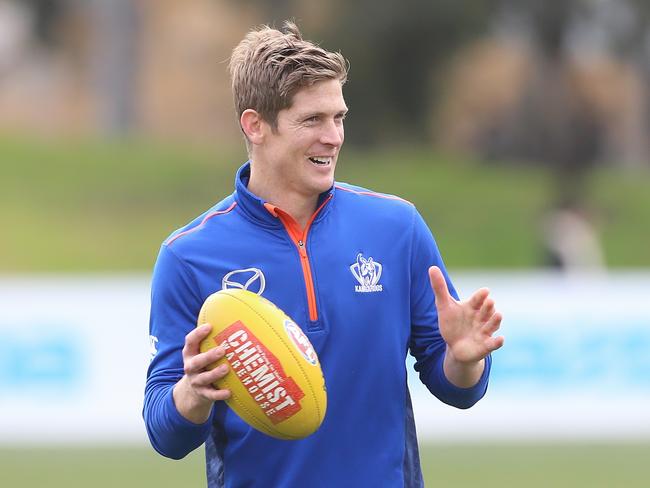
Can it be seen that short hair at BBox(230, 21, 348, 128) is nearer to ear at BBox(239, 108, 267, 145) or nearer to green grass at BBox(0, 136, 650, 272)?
ear at BBox(239, 108, 267, 145)

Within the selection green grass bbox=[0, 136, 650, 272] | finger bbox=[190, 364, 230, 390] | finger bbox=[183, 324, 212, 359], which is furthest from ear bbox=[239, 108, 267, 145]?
green grass bbox=[0, 136, 650, 272]

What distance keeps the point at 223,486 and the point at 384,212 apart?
1.03 m

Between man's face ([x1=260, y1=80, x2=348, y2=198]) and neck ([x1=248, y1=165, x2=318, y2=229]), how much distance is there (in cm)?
4

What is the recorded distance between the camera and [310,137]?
420cm

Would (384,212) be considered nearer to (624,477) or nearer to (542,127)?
(624,477)

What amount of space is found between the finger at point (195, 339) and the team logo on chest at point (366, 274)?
54cm

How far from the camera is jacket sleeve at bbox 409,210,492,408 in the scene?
436 cm

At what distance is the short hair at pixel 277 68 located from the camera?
163 inches

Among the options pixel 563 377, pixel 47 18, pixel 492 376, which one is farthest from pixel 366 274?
pixel 47 18

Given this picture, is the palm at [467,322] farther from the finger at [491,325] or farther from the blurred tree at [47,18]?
the blurred tree at [47,18]

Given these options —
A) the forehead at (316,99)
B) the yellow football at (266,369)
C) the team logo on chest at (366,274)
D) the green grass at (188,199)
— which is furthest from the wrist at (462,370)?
the green grass at (188,199)

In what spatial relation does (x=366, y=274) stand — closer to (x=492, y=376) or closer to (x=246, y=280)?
(x=246, y=280)

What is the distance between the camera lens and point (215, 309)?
4.02 m

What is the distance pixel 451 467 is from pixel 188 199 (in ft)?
49.1
